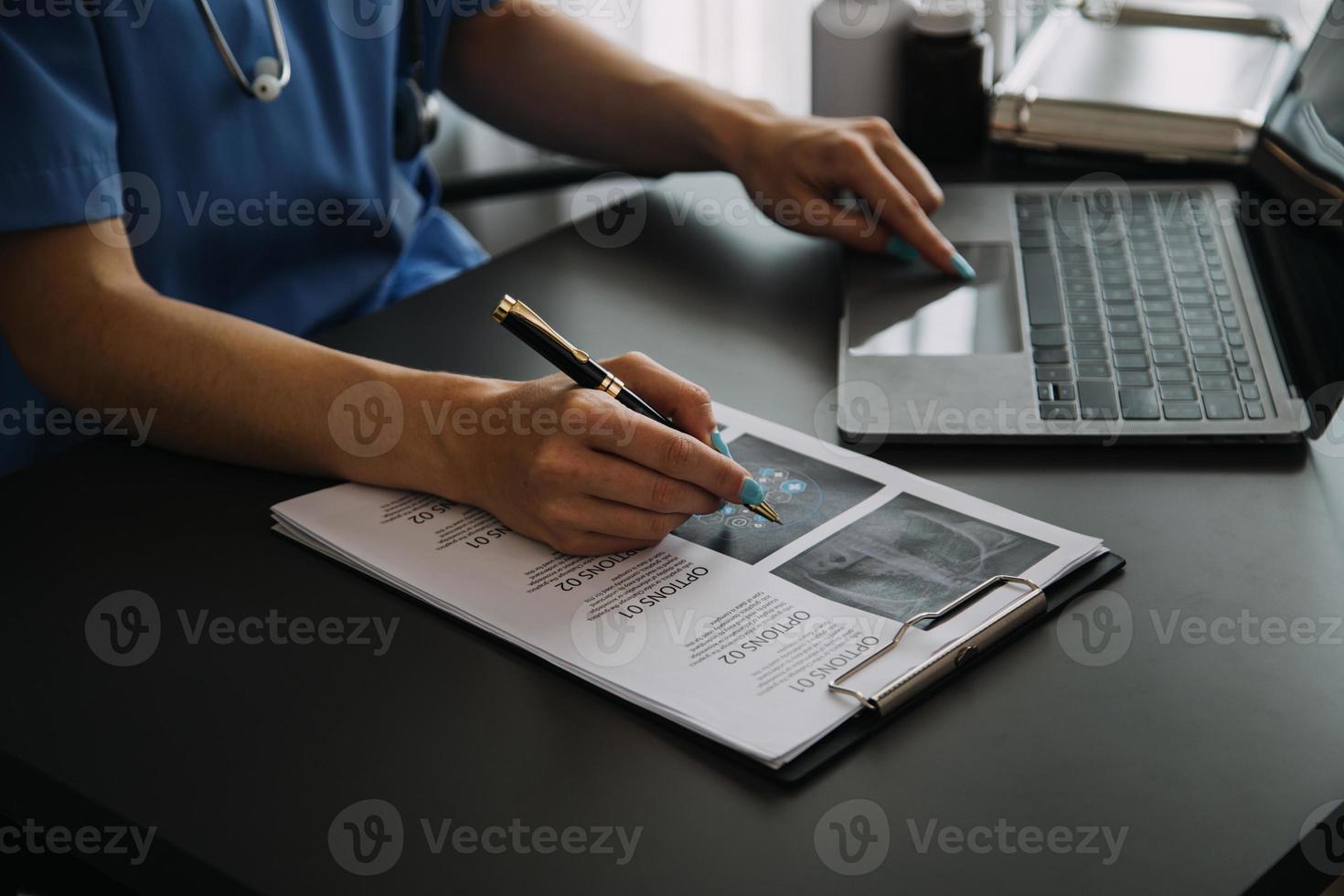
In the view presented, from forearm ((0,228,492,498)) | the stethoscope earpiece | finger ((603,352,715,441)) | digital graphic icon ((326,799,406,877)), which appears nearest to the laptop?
finger ((603,352,715,441))

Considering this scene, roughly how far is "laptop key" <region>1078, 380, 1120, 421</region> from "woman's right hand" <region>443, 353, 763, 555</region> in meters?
0.25

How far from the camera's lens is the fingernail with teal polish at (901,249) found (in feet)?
3.30

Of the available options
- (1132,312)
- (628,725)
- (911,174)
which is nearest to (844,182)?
(911,174)

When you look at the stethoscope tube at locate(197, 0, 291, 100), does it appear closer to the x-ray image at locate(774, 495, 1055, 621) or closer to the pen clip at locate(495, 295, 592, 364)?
the pen clip at locate(495, 295, 592, 364)

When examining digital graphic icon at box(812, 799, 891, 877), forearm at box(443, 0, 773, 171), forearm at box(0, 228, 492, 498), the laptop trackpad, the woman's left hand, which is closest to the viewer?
digital graphic icon at box(812, 799, 891, 877)

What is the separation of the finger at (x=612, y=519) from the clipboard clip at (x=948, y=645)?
15 cm

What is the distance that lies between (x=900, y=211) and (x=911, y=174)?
0.21ft

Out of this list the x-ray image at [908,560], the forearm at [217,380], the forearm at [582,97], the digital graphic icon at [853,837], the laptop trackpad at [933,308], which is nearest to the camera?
the digital graphic icon at [853,837]

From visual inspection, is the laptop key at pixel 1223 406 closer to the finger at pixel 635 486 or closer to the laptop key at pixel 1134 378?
the laptop key at pixel 1134 378

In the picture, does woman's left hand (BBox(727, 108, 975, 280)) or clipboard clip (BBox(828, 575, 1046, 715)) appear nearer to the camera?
clipboard clip (BBox(828, 575, 1046, 715))

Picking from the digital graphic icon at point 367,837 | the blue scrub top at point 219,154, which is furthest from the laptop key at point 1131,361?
the blue scrub top at point 219,154

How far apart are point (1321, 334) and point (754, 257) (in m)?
0.44

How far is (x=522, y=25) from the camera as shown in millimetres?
1283

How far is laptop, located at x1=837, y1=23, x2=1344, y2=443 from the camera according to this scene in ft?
2.64
